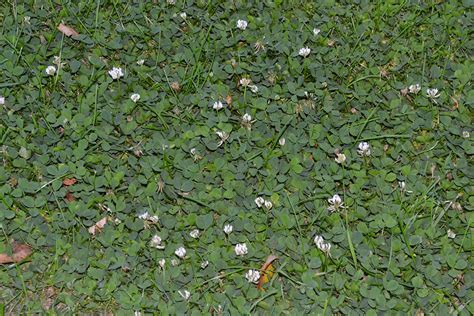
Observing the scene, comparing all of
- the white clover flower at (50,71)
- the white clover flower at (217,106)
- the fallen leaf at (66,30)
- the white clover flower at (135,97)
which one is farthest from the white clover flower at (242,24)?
the white clover flower at (50,71)

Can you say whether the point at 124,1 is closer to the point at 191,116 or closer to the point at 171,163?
the point at 191,116

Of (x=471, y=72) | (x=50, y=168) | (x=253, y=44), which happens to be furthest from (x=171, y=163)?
(x=471, y=72)

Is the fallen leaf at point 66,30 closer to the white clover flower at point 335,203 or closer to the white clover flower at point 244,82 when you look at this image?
the white clover flower at point 244,82

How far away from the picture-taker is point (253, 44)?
13.9ft

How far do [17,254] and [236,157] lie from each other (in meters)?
1.11

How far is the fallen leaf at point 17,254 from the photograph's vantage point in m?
3.24

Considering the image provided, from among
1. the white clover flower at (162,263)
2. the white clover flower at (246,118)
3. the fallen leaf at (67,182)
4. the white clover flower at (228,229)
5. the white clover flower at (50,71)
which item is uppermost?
the white clover flower at (50,71)

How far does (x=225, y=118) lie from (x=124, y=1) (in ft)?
3.82

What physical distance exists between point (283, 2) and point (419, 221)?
69.5 inches

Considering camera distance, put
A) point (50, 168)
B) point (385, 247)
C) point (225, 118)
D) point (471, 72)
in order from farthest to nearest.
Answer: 1. point (471, 72)
2. point (225, 118)
3. point (50, 168)
4. point (385, 247)

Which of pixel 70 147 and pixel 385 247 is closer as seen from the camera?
pixel 385 247

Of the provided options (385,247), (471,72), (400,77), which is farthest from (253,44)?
(385,247)

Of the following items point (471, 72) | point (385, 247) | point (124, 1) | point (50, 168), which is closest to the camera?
point (385, 247)

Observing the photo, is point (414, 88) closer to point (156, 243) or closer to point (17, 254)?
point (156, 243)
